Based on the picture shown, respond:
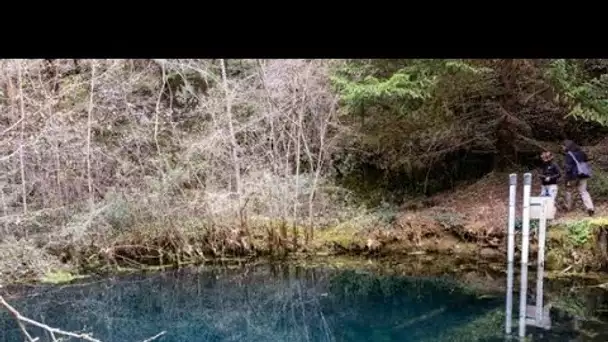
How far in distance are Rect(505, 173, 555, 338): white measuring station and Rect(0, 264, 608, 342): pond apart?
142 millimetres

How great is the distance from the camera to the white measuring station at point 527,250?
8227 millimetres

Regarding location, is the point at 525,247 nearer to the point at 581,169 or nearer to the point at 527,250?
the point at 527,250

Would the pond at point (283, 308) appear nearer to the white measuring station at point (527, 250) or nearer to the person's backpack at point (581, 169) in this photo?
the white measuring station at point (527, 250)

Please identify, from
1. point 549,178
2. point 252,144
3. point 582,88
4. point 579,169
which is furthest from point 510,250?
point 252,144

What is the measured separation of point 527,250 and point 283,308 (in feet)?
11.6

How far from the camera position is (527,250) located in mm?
9391

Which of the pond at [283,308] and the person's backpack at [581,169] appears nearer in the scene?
the pond at [283,308]

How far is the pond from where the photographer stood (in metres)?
8.21

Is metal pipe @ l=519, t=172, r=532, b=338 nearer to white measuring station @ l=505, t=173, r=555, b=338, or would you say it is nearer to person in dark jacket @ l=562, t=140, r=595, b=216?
white measuring station @ l=505, t=173, r=555, b=338

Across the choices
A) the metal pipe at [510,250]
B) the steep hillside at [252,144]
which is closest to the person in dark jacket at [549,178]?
the metal pipe at [510,250]

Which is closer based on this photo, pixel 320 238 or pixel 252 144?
pixel 252 144

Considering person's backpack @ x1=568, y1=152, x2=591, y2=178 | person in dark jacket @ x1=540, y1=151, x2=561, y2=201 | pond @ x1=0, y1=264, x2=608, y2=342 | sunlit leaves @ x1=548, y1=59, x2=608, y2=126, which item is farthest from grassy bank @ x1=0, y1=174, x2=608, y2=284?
sunlit leaves @ x1=548, y1=59, x2=608, y2=126

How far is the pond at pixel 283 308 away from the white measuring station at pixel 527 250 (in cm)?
14
